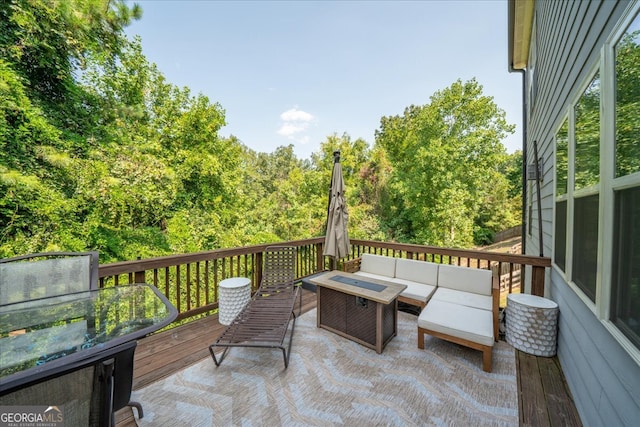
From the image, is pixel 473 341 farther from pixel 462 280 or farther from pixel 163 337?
pixel 163 337

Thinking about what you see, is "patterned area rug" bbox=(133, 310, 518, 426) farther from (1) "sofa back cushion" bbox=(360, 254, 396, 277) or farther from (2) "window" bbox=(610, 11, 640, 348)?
(1) "sofa back cushion" bbox=(360, 254, 396, 277)

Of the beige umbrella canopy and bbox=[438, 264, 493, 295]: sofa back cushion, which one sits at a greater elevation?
the beige umbrella canopy

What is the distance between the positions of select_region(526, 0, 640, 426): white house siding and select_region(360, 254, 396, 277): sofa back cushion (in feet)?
6.36

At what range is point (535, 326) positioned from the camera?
2629 millimetres

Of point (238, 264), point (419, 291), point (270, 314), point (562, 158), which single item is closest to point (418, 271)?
point (419, 291)

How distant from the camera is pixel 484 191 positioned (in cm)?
1345

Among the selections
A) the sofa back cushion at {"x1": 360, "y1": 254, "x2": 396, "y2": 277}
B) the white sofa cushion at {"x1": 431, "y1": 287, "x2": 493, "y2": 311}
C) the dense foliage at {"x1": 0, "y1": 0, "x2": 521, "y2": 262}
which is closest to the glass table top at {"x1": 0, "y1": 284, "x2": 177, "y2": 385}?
the white sofa cushion at {"x1": 431, "y1": 287, "x2": 493, "y2": 311}

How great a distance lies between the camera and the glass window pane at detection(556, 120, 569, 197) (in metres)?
2.45

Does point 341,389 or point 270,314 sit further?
point 270,314

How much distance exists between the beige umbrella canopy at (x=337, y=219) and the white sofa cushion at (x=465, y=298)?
1.62 metres

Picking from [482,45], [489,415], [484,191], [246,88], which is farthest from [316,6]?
[484,191]

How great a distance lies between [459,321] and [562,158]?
200cm

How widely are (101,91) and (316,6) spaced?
23.2 feet

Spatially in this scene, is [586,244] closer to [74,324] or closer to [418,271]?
[418,271]
